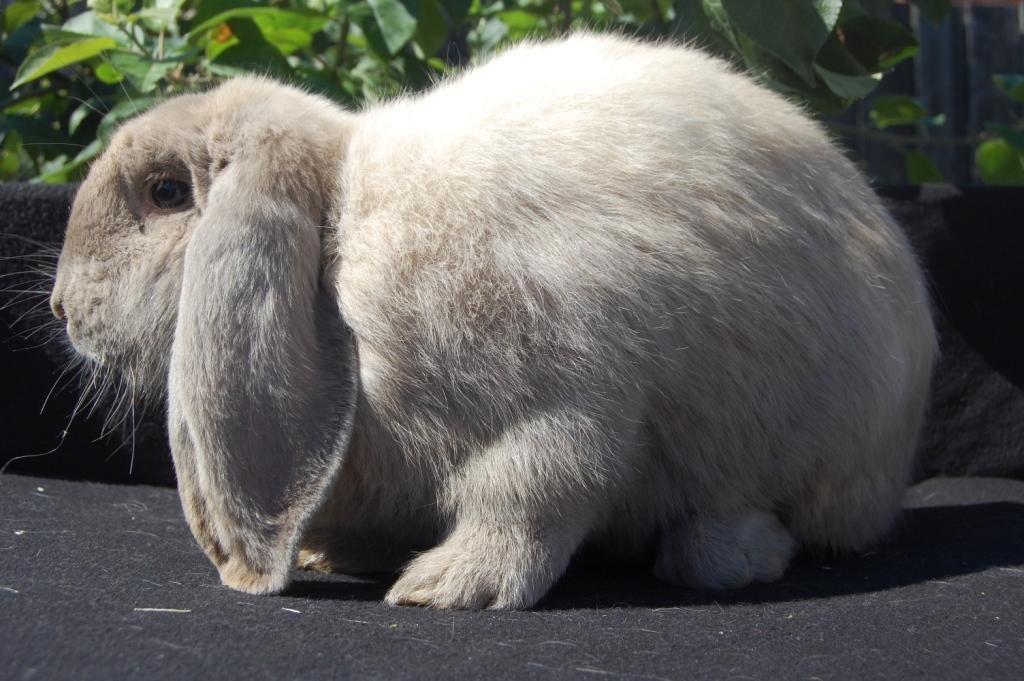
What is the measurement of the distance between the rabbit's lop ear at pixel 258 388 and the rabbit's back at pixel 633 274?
9 centimetres

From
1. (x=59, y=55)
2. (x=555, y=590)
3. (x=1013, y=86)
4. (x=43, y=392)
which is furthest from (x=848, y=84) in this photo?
(x=43, y=392)

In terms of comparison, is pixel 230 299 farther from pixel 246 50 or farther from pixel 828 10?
pixel 828 10

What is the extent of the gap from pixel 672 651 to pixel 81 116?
2.36 metres

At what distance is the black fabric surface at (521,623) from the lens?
59.9 inches

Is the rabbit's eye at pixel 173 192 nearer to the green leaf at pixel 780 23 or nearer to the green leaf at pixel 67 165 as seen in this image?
the green leaf at pixel 67 165

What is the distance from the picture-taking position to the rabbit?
72.9 inches

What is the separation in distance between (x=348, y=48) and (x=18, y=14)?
3.23 feet

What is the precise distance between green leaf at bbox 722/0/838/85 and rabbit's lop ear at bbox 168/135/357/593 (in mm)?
1193

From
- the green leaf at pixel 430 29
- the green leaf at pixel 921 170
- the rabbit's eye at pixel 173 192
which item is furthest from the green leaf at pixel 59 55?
the green leaf at pixel 921 170

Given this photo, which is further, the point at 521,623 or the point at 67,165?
the point at 67,165

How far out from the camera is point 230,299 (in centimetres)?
186

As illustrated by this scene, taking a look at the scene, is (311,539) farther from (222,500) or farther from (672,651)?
(672,651)

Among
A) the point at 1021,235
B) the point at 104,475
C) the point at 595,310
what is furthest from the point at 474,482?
the point at 1021,235

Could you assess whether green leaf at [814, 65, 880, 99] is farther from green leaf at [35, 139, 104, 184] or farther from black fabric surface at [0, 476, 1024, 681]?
green leaf at [35, 139, 104, 184]
